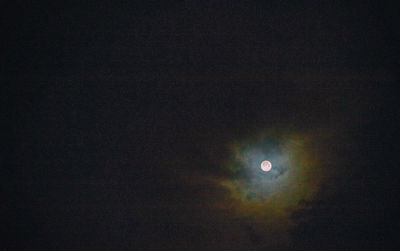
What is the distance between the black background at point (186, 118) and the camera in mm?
3266

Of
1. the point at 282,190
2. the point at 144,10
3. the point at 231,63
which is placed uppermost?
the point at 144,10

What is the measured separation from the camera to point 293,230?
3260mm

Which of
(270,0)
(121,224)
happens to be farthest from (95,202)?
(270,0)

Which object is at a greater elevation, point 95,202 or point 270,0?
point 270,0

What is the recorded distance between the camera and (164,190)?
329 centimetres

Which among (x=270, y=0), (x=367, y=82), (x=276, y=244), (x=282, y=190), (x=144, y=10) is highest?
(x=144, y=10)

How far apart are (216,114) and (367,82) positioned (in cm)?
196

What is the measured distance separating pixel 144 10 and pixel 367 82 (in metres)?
3.03

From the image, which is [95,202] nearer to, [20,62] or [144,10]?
[20,62]

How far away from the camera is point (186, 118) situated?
10.9 ft

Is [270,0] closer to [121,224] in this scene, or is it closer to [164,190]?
[164,190]

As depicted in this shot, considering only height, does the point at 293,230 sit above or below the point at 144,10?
below

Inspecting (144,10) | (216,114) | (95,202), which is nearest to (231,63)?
(216,114)

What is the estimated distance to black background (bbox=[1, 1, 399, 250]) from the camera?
3266 millimetres
